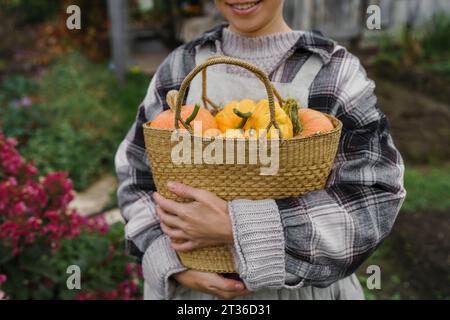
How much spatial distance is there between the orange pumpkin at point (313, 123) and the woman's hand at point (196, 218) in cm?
27

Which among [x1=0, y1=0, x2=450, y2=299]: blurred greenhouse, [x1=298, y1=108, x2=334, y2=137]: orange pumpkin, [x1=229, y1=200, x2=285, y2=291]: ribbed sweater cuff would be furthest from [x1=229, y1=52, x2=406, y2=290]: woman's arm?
[x1=0, y1=0, x2=450, y2=299]: blurred greenhouse

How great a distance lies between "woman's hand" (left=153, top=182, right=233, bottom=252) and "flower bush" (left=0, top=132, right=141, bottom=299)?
1.03 m

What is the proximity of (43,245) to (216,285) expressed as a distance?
119cm

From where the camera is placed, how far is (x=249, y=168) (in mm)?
1371

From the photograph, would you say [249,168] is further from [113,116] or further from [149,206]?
[113,116]

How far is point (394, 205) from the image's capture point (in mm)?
1573

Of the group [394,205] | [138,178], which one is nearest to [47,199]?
[138,178]

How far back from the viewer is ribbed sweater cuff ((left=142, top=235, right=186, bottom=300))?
1.64m

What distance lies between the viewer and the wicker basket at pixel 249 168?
134 centimetres

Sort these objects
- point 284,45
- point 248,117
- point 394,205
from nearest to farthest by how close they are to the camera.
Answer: point 248,117
point 394,205
point 284,45

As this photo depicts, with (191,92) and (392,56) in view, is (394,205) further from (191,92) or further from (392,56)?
(392,56)

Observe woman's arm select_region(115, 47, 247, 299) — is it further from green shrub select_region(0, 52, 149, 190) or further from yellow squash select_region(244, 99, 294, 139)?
green shrub select_region(0, 52, 149, 190)

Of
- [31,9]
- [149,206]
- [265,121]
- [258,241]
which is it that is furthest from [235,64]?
[31,9]
